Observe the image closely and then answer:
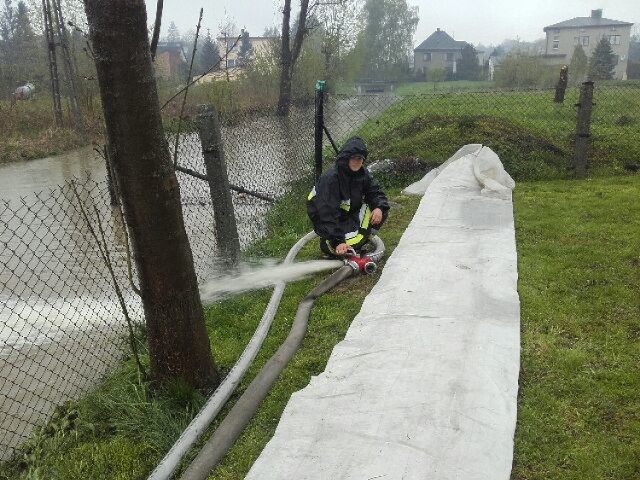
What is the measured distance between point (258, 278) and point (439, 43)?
87545 millimetres

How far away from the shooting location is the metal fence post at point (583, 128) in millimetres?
7972

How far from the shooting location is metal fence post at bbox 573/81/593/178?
7972 millimetres

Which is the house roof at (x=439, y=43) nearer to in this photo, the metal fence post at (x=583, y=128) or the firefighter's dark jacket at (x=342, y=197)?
the metal fence post at (x=583, y=128)

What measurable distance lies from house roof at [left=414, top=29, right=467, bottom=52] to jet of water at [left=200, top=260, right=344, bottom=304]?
3365 inches

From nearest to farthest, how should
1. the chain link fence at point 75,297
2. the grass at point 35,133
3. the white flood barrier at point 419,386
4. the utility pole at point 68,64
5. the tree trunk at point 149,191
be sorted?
the white flood barrier at point 419,386, the tree trunk at point 149,191, the chain link fence at point 75,297, the utility pole at point 68,64, the grass at point 35,133

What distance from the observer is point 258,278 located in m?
5.19

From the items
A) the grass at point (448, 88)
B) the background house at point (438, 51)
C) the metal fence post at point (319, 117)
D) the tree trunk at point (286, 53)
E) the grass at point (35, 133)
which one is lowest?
the grass at point (35, 133)

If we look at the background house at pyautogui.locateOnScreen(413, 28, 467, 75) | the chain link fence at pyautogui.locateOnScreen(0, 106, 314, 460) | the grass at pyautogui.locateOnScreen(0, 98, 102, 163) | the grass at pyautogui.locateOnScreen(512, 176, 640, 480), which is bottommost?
the chain link fence at pyautogui.locateOnScreen(0, 106, 314, 460)

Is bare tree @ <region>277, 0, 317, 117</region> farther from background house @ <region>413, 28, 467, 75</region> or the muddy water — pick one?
background house @ <region>413, 28, 467, 75</region>

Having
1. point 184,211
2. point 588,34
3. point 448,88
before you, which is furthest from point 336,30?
point 588,34

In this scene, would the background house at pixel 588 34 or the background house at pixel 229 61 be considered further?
the background house at pixel 588 34

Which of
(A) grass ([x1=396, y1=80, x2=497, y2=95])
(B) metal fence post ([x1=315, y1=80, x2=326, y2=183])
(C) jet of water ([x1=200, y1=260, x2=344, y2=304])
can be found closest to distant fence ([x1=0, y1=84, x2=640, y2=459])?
(C) jet of water ([x1=200, y1=260, x2=344, y2=304])

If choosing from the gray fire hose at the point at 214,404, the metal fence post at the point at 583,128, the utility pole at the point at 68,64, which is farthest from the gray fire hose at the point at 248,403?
the utility pole at the point at 68,64

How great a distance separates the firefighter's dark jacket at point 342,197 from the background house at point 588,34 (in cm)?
7191
